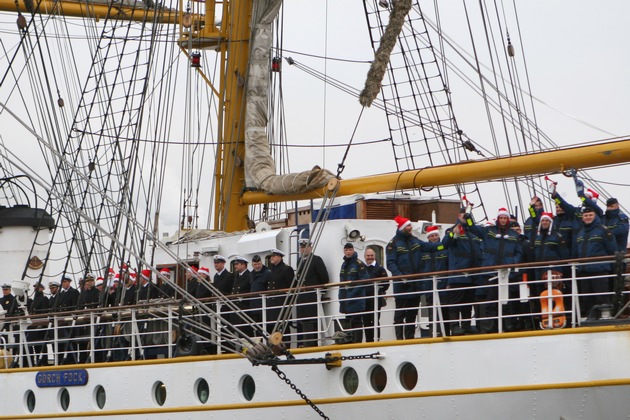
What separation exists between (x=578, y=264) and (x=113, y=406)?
7901 millimetres

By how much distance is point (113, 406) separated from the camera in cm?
1842

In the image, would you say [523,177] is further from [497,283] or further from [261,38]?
[261,38]

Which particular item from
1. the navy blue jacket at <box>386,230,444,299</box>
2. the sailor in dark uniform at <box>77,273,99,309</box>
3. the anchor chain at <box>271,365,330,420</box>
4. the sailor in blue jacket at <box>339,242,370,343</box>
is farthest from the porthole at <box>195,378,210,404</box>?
the sailor in dark uniform at <box>77,273,99,309</box>

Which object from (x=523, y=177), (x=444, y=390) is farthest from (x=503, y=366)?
(x=523, y=177)

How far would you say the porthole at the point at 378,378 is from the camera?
51.3ft

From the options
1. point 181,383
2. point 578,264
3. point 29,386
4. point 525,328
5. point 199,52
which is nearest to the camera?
point 578,264

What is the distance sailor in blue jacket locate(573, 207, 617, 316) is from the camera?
14.5 meters

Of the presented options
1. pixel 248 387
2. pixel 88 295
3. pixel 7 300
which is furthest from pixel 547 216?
pixel 7 300

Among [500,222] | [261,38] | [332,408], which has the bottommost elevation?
[332,408]

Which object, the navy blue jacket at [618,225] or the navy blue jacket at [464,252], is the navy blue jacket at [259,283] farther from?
the navy blue jacket at [618,225]

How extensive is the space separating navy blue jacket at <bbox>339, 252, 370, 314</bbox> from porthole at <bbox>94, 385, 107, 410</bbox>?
4.47 metres

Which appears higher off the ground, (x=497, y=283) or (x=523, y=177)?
(x=523, y=177)

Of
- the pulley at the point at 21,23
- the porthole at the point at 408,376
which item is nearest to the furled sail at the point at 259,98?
the pulley at the point at 21,23

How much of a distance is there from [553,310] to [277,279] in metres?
4.48
